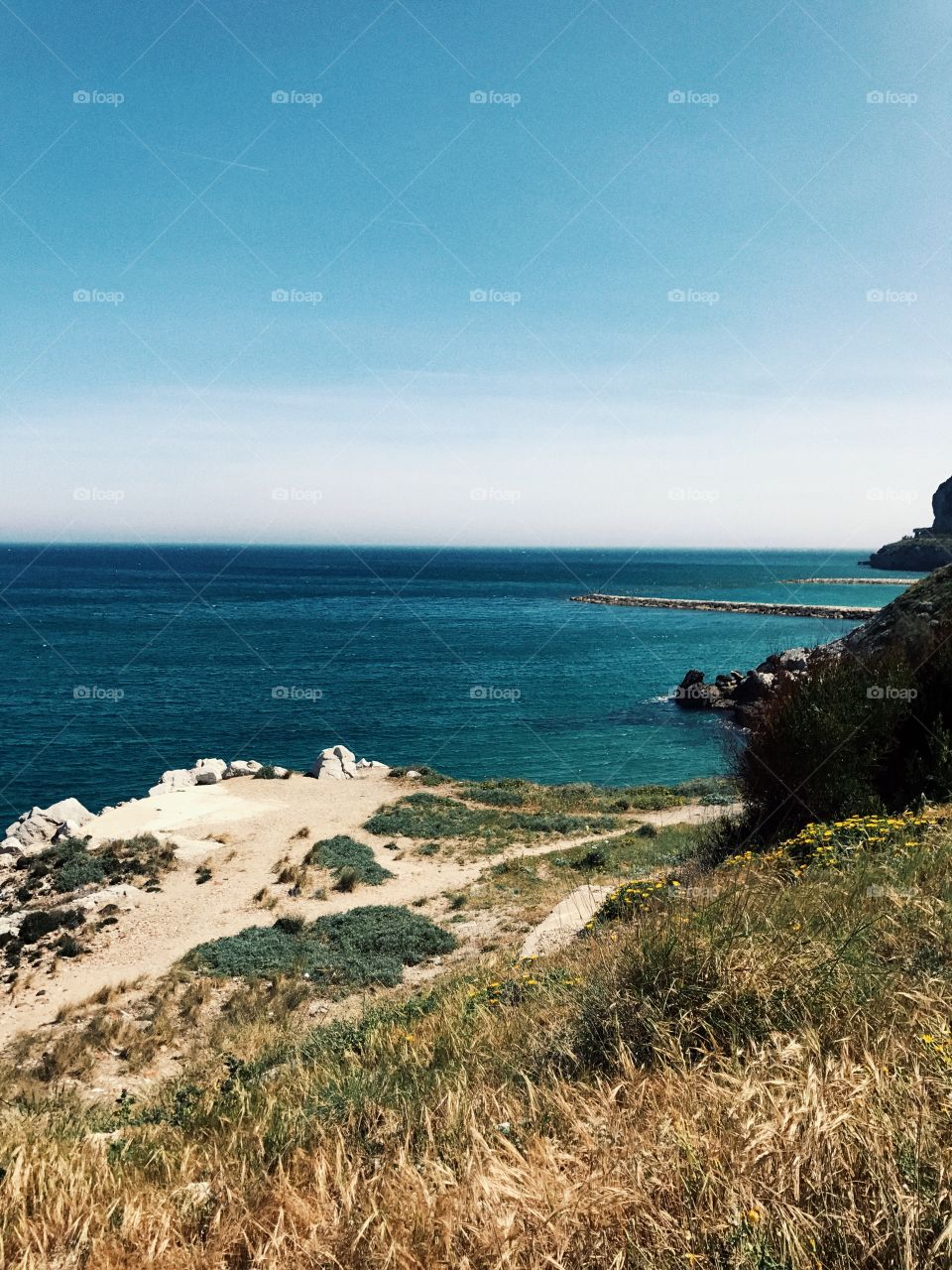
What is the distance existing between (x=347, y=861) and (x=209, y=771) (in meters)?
13.5

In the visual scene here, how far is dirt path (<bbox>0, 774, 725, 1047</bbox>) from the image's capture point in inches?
536

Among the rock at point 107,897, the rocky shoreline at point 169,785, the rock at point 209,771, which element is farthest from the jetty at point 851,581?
the rock at point 107,897

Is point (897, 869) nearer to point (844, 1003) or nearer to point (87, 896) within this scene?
point (844, 1003)

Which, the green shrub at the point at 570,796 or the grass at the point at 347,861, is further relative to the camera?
the green shrub at the point at 570,796

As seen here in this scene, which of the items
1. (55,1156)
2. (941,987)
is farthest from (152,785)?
(941,987)

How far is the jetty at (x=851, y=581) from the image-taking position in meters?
154

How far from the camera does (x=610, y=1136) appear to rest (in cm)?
305

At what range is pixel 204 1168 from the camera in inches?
138

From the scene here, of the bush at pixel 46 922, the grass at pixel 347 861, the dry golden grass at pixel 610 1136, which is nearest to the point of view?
the dry golden grass at pixel 610 1136

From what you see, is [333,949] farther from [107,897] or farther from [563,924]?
[107,897]

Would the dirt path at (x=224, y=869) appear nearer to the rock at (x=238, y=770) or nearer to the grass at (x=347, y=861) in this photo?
the grass at (x=347, y=861)

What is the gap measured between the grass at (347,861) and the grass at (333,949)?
2.84 metres

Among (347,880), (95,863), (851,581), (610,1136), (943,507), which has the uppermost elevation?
(943,507)

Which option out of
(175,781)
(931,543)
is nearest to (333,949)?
(175,781)
